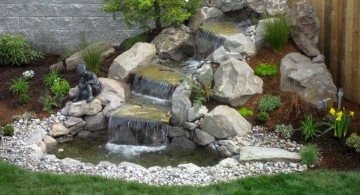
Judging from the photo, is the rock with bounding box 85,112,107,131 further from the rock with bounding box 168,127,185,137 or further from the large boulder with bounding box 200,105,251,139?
the large boulder with bounding box 200,105,251,139

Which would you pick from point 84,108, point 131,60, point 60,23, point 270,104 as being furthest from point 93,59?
point 270,104

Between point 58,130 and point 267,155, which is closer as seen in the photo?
point 267,155

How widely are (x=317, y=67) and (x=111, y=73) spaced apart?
339 centimetres

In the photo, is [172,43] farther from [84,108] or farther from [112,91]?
[84,108]

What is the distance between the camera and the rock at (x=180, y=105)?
926cm

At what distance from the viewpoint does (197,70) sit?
10.1 meters

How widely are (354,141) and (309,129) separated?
0.74 meters

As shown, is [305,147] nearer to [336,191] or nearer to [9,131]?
[336,191]

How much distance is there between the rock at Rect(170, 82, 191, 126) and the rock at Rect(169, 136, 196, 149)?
0.22m

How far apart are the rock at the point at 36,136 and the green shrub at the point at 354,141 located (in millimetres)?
4249

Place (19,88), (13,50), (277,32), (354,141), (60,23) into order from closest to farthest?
(354,141), (277,32), (19,88), (13,50), (60,23)

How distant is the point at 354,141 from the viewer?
26.1 ft

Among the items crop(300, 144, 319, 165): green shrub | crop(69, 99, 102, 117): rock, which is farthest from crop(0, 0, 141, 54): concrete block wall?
crop(300, 144, 319, 165): green shrub

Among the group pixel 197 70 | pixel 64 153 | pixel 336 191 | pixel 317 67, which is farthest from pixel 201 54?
pixel 336 191
